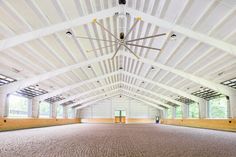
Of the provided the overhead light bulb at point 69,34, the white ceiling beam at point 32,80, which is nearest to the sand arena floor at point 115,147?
the overhead light bulb at point 69,34

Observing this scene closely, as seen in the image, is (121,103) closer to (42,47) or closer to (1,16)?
(42,47)

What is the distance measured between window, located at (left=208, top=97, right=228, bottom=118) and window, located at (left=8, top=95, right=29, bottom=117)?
49.5 ft

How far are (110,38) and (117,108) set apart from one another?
66.7 feet

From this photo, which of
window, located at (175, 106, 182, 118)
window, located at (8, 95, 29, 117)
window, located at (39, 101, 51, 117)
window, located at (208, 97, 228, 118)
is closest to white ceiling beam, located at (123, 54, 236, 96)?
window, located at (208, 97, 228, 118)

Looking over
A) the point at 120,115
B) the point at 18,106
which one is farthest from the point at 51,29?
the point at 120,115

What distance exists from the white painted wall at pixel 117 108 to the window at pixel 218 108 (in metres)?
13.0

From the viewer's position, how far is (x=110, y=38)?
30.5ft

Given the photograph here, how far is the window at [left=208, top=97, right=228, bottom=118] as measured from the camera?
1521 cm

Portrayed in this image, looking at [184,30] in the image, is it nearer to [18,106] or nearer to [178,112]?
[18,106]

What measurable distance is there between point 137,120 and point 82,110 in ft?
27.1

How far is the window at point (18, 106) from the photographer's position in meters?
13.8

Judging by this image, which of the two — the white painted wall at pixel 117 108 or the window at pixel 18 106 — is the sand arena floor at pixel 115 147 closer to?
the window at pixel 18 106

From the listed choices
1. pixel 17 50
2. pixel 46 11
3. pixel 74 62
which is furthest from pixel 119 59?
pixel 46 11

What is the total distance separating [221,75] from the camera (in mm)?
10945
